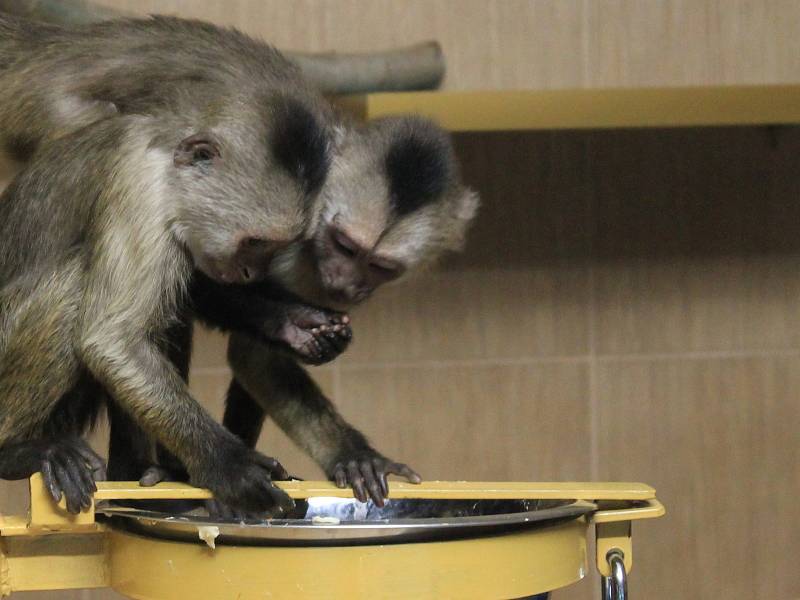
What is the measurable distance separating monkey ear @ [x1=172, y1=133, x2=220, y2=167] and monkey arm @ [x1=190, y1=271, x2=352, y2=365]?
245mm

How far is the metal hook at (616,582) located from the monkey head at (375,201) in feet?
2.48

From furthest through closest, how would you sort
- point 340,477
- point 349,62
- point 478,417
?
point 478,417 → point 349,62 → point 340,477

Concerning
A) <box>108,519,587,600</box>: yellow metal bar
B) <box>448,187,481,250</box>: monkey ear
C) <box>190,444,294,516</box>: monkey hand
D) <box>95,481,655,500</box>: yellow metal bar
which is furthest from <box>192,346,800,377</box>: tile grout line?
<box>108,519,587,600</box>: yellow metal bar

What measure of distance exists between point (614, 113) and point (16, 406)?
152 cm

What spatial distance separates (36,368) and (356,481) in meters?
0.52

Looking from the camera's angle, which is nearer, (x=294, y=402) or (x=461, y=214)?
(x=294, y=402)

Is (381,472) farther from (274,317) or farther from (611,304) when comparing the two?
(611,304)

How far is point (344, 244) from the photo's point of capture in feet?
7.23

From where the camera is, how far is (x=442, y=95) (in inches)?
113

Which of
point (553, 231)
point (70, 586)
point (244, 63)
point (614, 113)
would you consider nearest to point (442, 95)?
point (614, 113)

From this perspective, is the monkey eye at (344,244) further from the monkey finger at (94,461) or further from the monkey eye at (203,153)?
the monkey finger at (94,461)

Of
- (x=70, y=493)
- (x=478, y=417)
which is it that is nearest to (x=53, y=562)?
(x=70, y=493)

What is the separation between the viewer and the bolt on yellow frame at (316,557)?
153 centimetres

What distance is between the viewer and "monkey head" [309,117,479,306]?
221 cm
